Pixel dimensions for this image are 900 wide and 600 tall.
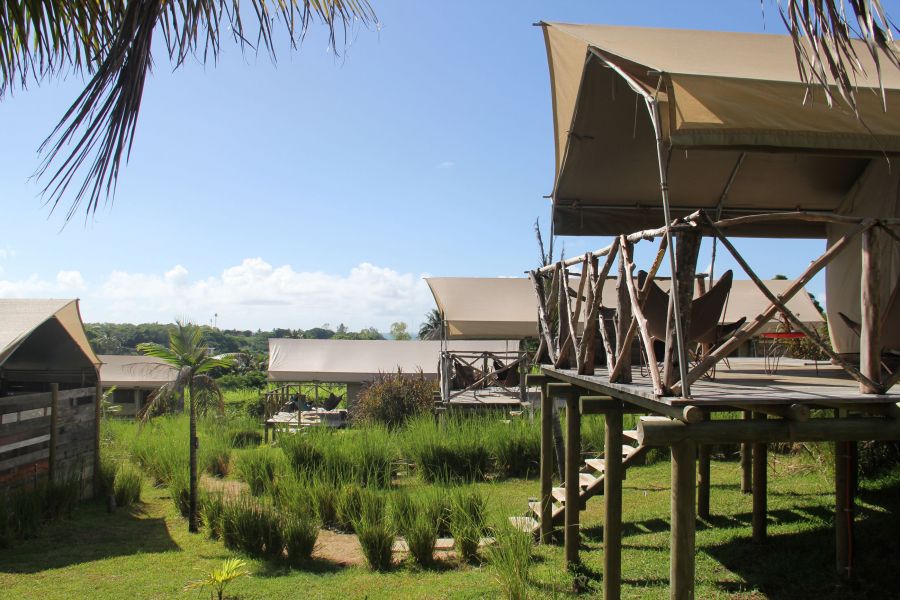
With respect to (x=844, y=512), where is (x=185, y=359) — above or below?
above

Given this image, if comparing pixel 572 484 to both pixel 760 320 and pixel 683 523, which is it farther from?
pixel 760 320

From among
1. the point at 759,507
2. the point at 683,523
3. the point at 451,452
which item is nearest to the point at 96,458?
the point at 451,452

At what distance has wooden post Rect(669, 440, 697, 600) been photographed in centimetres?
358

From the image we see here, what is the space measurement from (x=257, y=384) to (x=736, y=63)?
1629 inches

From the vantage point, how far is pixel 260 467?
1059 centimetres

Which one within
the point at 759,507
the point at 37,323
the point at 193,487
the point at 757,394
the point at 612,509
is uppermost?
the point at 37,323

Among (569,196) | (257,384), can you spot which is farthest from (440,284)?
(257,384)

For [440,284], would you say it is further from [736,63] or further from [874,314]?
[874,314]

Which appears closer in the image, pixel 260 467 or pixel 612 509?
pixel 612 509

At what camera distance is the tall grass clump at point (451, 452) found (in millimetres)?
11492

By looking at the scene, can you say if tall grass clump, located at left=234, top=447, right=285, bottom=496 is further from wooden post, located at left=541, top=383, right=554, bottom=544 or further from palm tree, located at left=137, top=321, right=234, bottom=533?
wooden post, located at left=541, top=383, right=554, bottom=544

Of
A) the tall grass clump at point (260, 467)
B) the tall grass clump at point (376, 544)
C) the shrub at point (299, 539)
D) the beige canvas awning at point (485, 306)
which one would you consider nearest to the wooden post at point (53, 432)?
the tall grass clump at point (260, 467)

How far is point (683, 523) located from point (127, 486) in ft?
32.2

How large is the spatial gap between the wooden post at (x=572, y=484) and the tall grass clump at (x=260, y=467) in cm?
501
